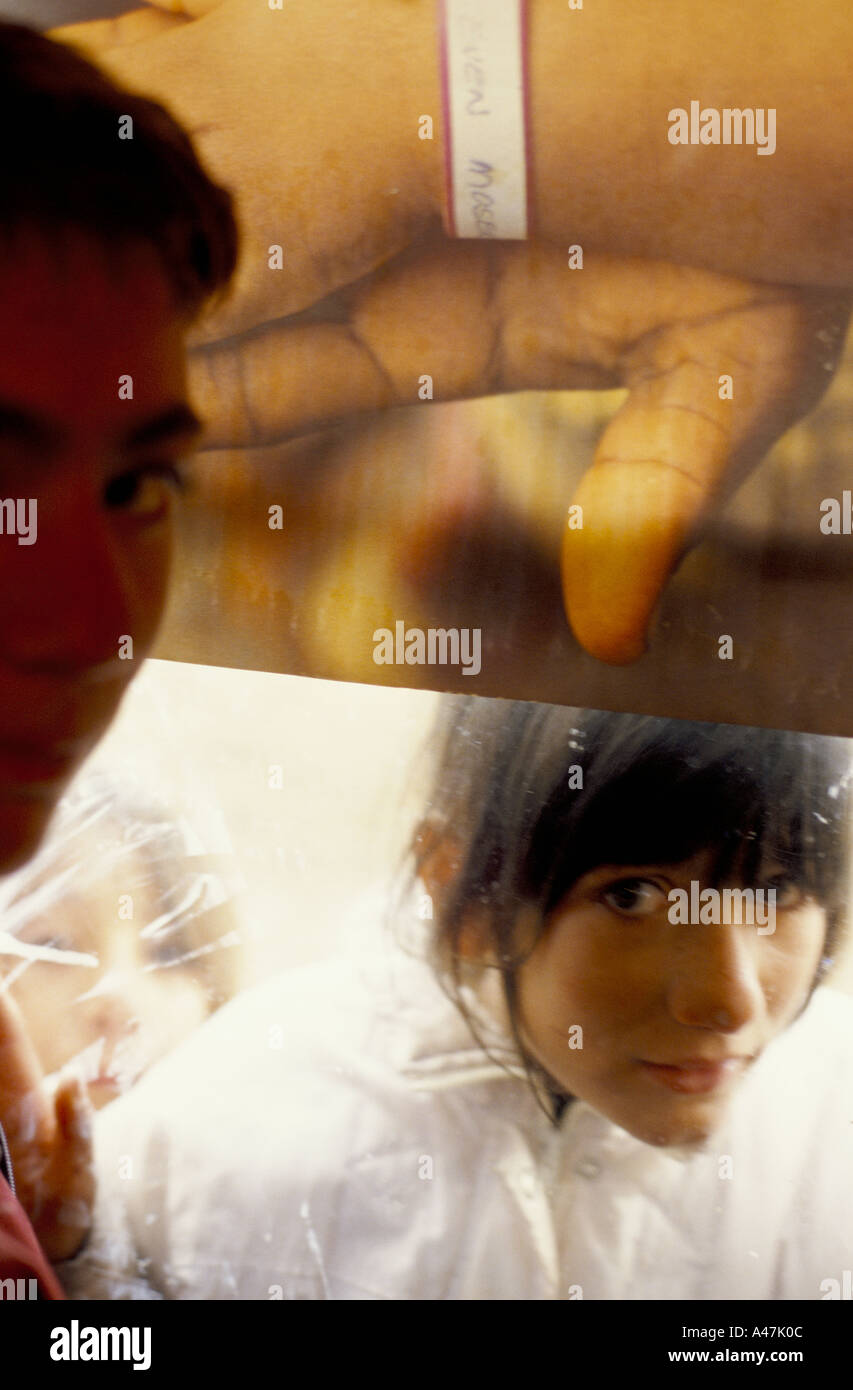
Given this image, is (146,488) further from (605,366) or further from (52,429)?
(605,366)

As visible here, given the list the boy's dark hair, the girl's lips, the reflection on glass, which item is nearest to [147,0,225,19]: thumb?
the boy's dark hair

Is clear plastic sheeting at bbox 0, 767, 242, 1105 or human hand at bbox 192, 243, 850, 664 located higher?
human hand at bbox 192, 243, 850, 664

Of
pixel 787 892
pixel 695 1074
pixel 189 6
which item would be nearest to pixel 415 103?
pixel 189 6

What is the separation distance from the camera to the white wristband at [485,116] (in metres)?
1.20

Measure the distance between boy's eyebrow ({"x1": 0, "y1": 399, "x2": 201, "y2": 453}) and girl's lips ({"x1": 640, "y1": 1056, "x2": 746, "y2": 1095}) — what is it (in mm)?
767

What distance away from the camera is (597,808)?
1.22m

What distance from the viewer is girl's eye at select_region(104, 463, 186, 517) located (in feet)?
4.04

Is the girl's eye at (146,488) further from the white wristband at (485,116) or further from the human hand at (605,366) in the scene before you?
the white wristband at (485,116)

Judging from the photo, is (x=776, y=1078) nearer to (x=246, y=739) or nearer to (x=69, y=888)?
(x=246, y=739)

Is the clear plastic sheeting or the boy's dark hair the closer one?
the boy's dark hair

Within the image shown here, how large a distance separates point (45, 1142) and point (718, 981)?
0.70m

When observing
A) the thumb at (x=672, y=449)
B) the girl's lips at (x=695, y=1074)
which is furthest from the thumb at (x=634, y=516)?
the girl's lips at (x=695, y=1074)

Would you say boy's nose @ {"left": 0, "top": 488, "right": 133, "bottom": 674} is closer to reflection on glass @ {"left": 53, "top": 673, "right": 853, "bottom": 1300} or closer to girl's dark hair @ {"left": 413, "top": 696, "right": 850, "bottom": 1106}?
reflection on glass @ {"left": 53, "top": 673, "right": 853, "bottom": 1300}

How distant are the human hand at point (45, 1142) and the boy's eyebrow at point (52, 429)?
56 cm
